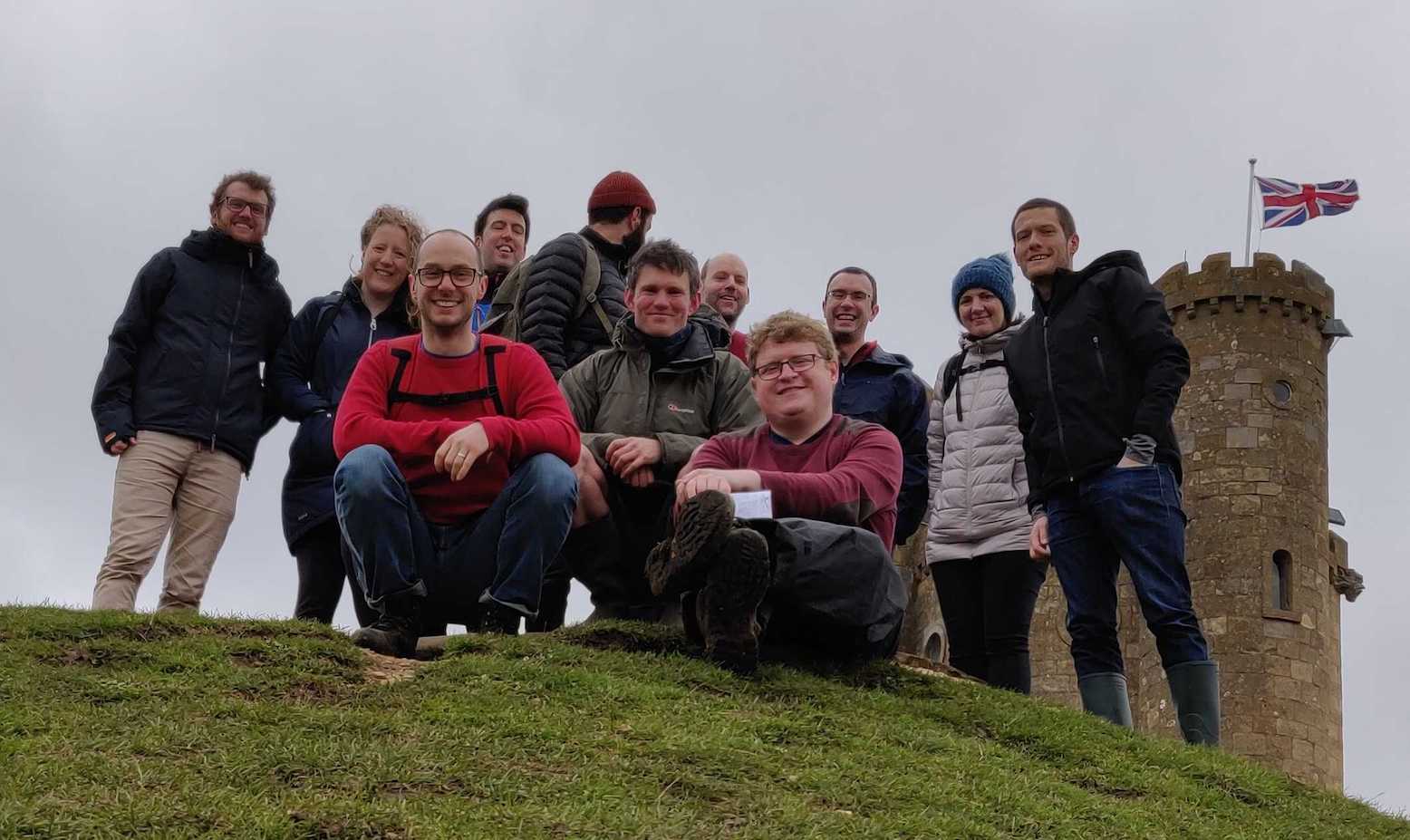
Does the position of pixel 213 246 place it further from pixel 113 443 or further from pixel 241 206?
pixel 113 443

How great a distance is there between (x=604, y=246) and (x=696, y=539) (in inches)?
132

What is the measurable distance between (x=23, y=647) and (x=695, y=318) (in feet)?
12.0

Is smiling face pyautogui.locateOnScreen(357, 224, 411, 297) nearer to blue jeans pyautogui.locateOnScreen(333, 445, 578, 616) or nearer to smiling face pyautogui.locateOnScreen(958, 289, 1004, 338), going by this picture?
blue jeans pyautogui.locateOnScreen(333, 445, 578, 616)

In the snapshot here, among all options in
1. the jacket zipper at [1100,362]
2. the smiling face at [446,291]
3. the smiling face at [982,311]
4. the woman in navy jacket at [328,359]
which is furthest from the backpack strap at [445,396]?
the smiling face at [982,311]

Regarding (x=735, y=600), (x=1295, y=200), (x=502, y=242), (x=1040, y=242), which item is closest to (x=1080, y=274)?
(x=1040, y=242)

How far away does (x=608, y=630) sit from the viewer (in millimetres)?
7926

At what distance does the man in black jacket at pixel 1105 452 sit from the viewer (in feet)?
26.7

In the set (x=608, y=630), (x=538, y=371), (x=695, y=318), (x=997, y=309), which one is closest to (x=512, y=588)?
(x=608, y=630)

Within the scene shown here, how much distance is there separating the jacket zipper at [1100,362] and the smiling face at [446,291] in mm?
3015

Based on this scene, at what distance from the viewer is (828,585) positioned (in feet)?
24.6

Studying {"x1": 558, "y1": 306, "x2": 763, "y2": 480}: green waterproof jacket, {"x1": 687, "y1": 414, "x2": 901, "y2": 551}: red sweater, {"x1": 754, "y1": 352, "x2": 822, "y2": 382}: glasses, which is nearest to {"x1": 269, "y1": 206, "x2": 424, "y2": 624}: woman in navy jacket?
{"x1": 558, "y1": 306, "x2": 763, "y2": 480}: green waterproof jacket

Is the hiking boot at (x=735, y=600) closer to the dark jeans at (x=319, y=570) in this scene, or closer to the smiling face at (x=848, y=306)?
the dark jeans at (x=319, y=570)

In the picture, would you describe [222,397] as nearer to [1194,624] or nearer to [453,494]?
[453,494]

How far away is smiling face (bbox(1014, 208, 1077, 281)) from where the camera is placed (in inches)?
347
